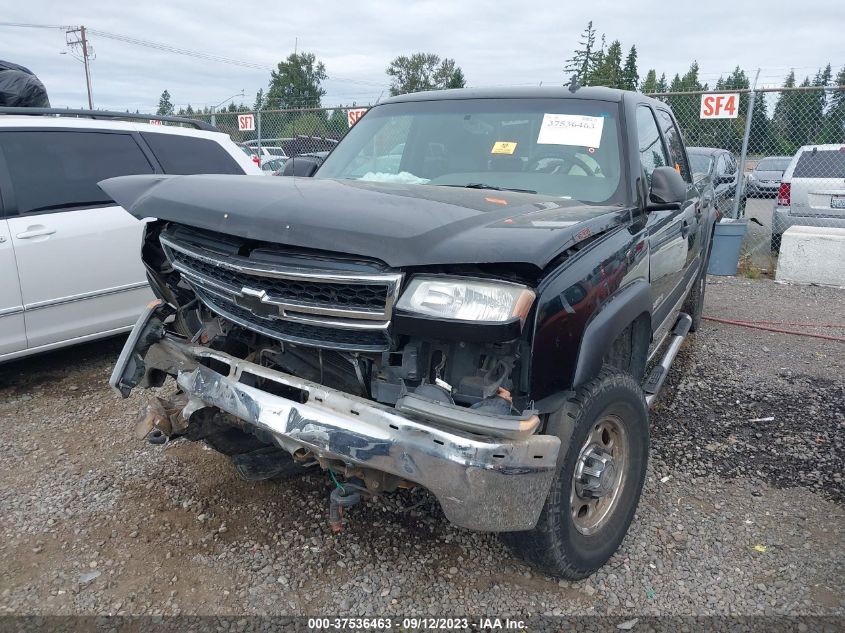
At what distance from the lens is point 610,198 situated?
3.02m

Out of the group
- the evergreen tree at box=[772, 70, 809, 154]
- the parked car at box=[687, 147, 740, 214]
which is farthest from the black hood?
the evergreen tree at box=[772, 70, 809, 154]

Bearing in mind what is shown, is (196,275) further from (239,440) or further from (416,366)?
(416,366)

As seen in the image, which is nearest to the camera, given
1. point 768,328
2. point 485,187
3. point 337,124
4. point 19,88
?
point 485,187

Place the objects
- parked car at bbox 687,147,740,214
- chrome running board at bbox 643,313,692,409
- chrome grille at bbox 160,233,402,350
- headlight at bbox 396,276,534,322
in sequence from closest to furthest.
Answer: headlight at bbox 396,276,534,322
chrome grille at bbox 160,233,402,350
chrome running board at bbox 643,313,692,409
parked car at bbox 687,147,740,214

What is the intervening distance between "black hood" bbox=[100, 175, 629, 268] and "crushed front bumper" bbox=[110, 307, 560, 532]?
0.52 meters

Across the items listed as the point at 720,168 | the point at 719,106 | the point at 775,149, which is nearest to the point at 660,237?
the point at 719,106

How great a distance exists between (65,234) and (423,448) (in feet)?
11.6

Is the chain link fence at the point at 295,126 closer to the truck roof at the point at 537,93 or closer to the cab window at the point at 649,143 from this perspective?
the truck roof at the point at 537,93

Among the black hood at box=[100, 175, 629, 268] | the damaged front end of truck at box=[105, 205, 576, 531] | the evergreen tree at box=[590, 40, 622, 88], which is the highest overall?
the evergreen tree at box=[590, 40, 622, 88]

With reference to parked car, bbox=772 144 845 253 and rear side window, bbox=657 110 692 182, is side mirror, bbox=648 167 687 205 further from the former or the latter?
parked car, bbox=772 144 845 253

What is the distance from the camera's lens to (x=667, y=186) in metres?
3.01

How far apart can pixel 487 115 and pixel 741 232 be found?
6.38 metres

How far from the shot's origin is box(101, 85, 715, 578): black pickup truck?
199 cm

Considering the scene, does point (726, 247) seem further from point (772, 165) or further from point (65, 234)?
point (772, 165)
